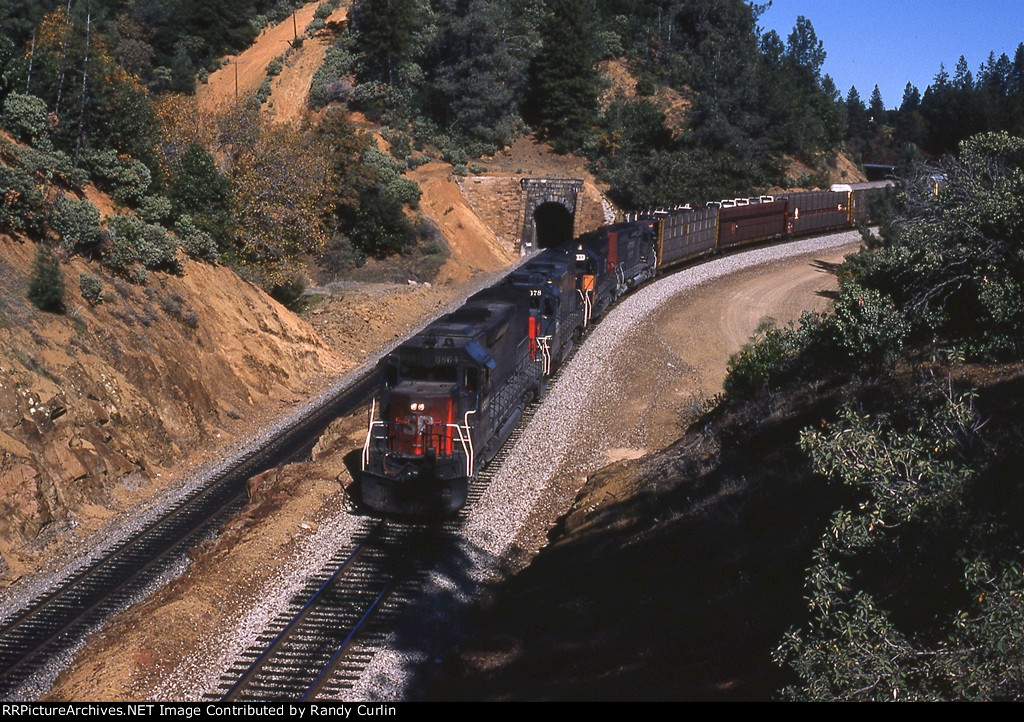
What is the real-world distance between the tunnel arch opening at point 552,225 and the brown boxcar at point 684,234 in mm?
14897

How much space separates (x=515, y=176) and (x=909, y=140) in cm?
7203

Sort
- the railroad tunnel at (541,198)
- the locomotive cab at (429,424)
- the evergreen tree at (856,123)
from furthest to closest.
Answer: the evergreen tree at (856,123) < the railroad tunnel at (541,198) < the locomotive cab at (429,424)

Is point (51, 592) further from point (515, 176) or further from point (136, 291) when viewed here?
point (515, 176)

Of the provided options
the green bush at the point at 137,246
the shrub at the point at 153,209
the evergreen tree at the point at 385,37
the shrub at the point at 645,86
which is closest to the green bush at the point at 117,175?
the shrub at the point at 153,209

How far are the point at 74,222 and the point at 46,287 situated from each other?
358 centimetres

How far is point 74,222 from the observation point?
26.5 meters

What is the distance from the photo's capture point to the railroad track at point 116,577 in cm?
1406

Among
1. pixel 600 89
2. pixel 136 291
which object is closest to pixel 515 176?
pixel 600 89

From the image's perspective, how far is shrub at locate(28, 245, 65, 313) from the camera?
23672mm

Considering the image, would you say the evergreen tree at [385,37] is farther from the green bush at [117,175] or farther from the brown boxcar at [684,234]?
the green bush at [117,175]

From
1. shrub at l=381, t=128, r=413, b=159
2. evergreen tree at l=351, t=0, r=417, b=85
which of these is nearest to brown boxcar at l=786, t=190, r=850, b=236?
shrub at l=381, t=128, r=413, b=159

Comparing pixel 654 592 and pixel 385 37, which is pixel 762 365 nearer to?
pixel 654 592

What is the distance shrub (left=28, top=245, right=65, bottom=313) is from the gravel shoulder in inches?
317

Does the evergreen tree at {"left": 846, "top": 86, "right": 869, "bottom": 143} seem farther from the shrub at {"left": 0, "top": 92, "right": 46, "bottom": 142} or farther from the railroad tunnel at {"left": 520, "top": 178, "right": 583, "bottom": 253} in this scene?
the shrub at {"left": 0, "top": 92, "right": 46, "bottom": 142}
